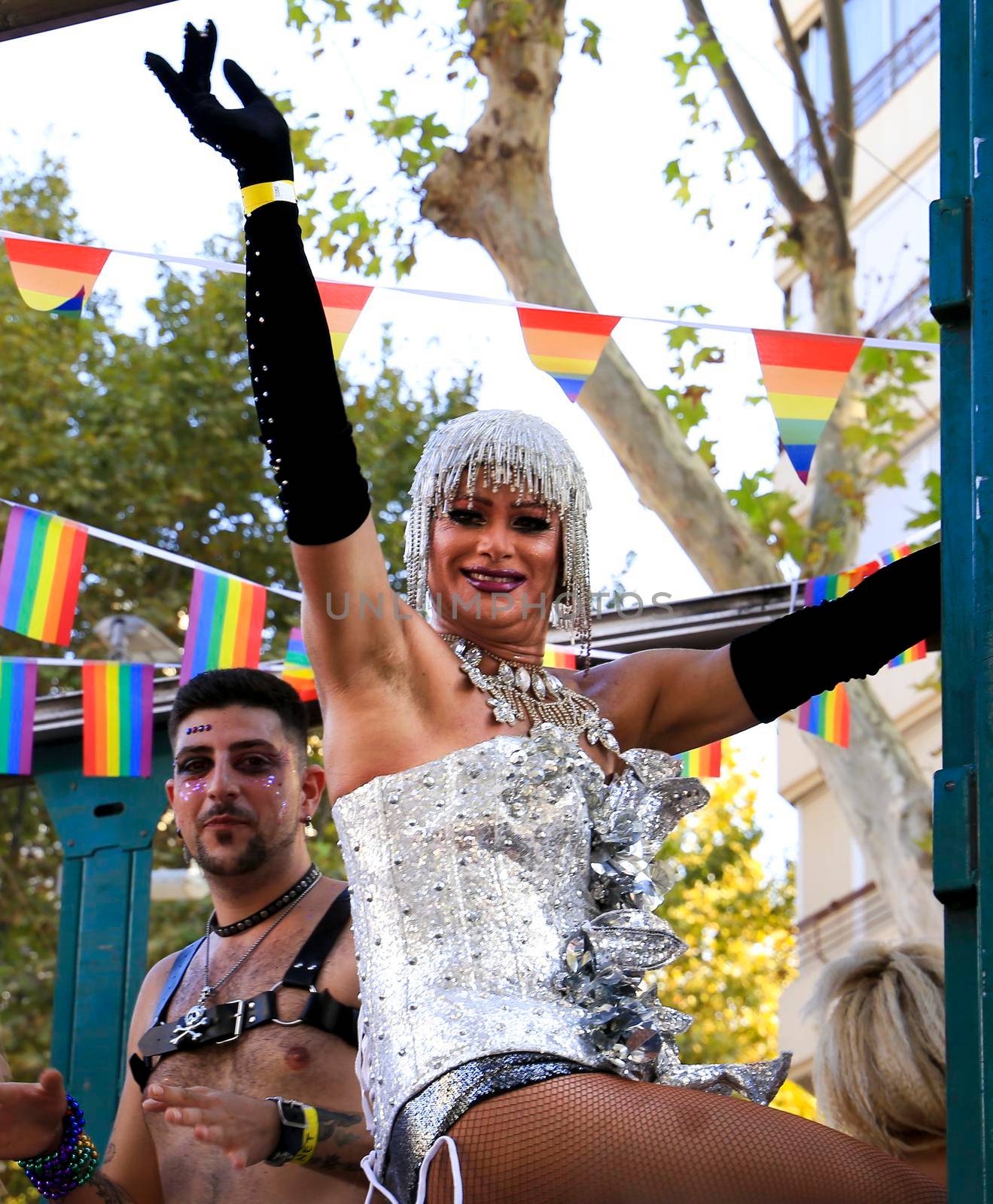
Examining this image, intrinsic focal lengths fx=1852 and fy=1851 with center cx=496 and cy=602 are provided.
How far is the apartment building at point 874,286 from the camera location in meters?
16.5

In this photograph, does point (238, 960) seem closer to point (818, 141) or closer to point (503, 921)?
point (503, 921)

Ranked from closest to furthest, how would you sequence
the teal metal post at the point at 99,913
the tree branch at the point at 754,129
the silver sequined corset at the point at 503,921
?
1. the silver sequined corset at the point at 503,921
2. the teal metal post at the point at 99,913
3. the tree branch at the point at 754,129

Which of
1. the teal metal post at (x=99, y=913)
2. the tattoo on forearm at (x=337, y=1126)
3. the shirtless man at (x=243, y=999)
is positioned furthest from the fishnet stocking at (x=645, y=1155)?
the teal metal post at (x=99, y=913)

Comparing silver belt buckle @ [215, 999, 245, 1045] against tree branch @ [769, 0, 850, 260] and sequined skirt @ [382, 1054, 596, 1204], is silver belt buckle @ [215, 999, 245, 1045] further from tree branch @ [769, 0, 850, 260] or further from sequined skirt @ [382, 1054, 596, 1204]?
tree branch @ [769, 0, 850, 260]

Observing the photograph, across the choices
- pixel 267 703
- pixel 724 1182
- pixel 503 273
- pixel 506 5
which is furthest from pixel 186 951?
pixel 506 5

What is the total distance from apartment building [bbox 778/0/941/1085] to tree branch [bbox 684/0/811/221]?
19.9 ft

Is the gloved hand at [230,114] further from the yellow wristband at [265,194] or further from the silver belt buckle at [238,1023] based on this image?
the silver belt buckle at [238,1023]

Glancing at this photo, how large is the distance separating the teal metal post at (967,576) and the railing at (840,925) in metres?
13.2

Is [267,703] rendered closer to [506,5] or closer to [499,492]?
[499,492]

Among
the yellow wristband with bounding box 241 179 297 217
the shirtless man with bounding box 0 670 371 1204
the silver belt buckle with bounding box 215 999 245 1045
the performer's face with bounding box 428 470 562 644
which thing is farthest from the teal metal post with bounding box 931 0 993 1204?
the silver belt buckle with bounding box 215 999 245 1045

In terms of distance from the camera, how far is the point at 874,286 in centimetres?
1909

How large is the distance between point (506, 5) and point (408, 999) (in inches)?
302

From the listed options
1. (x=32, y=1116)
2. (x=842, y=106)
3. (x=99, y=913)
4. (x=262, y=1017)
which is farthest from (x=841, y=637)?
(x=842, y=106)

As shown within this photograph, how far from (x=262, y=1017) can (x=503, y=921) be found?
1.39 metres
